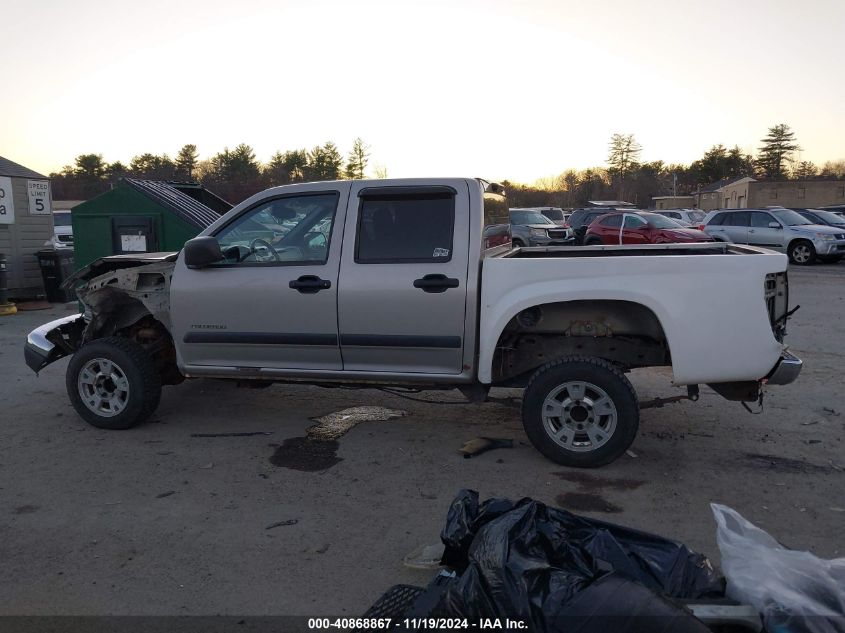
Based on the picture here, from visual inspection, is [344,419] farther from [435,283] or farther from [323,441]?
[435,283]

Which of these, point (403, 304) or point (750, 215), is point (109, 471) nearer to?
point (403, 304)

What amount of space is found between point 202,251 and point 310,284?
0.81 m

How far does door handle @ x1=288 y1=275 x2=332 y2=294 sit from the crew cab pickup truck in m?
0.01

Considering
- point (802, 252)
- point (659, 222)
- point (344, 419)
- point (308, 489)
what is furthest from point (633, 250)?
point (802, 252)

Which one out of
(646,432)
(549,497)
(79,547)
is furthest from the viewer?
(646,432)

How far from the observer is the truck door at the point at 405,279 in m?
4.65

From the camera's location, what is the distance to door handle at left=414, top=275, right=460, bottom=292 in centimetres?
461

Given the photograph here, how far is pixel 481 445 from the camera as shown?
4.94 metres

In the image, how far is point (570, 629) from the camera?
2.06 meters

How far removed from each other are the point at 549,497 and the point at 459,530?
137cm

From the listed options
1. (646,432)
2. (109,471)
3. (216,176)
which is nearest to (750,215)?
(646,432)

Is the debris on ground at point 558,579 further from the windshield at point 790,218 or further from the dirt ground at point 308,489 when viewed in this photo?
the windshield at point 790,218

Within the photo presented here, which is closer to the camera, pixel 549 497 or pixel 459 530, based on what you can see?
pixel 459 530

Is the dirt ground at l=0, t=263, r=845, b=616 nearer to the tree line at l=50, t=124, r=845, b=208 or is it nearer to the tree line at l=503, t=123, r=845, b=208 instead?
the tree line at l=50, t=124, r=845, b=208
